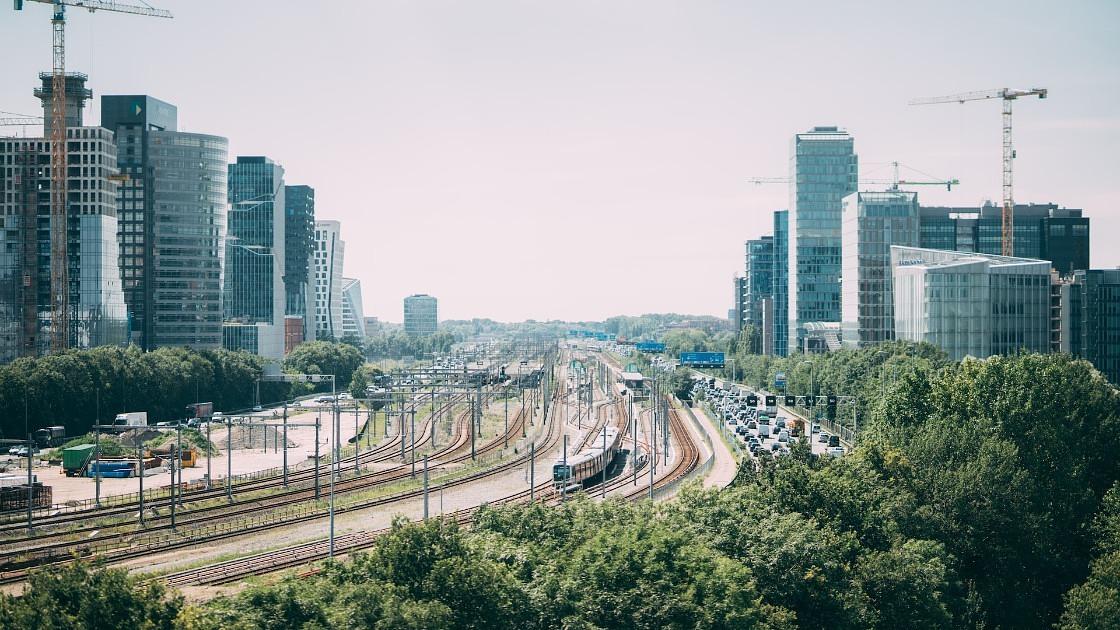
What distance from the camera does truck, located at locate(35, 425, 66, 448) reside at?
4240 inches

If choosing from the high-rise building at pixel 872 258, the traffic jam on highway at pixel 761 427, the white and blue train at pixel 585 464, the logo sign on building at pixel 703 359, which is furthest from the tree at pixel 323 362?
the white and blue train at pixel 585 464

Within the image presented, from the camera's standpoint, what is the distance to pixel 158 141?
175000mm

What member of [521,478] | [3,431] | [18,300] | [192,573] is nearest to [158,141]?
[18,300]

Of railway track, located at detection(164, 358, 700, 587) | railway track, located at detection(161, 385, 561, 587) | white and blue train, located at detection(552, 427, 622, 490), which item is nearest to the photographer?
railway track, located at detection(161, 385, 561, 587)

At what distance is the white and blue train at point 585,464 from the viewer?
271ft

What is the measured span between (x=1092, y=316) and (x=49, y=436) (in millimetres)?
125754

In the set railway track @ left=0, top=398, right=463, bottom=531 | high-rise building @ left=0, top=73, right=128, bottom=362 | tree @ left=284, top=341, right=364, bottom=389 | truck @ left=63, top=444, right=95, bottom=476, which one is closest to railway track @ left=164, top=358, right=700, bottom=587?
railway track @ left=0, top=398, right=463, bottom=531

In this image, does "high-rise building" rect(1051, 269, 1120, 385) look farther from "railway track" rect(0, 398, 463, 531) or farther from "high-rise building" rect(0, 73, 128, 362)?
"high-rise building" rect(0, 73, 128, 362)

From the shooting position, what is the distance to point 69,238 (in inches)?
6083

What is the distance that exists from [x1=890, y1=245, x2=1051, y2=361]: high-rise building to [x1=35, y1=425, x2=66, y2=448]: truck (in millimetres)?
96760

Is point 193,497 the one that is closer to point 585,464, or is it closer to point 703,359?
point 585,464

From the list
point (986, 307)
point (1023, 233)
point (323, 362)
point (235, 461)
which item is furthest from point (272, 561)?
point (1023, 233)

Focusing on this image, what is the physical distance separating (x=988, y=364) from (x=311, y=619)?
2330 inches

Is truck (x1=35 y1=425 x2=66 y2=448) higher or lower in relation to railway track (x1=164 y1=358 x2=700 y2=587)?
higher
